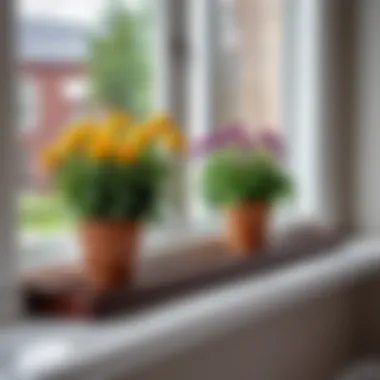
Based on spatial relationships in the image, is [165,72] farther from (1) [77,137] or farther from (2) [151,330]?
(2) [151,330]

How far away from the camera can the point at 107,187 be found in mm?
1872

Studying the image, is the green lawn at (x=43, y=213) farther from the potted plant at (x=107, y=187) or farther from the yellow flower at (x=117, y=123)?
the yellow flower at (x=117, y=123)

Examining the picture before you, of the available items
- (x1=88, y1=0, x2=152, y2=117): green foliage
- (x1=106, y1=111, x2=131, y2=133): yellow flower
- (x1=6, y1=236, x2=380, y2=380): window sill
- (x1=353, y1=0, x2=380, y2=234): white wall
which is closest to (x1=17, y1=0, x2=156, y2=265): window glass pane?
(x1=88, y1=0, x2=152, y2=117): green foliage

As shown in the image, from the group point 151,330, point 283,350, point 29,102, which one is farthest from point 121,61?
point 283,350

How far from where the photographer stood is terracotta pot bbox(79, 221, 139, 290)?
190cm

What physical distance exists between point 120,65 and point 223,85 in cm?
42

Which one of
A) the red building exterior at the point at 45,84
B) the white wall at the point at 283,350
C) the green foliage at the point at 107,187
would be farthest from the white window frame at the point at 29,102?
the white wall at the point at 283,350

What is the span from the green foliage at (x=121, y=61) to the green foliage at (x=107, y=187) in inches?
10.8

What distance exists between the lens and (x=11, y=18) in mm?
1778

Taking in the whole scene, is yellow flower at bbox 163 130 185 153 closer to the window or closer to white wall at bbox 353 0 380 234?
the window

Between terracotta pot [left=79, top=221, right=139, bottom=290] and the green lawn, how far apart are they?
6cm

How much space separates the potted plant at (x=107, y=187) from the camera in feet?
6.15

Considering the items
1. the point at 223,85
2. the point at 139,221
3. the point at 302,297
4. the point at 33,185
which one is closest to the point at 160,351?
the point at 139,221

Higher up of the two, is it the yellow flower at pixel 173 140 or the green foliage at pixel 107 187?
the yellow flower at pixel 173 140
